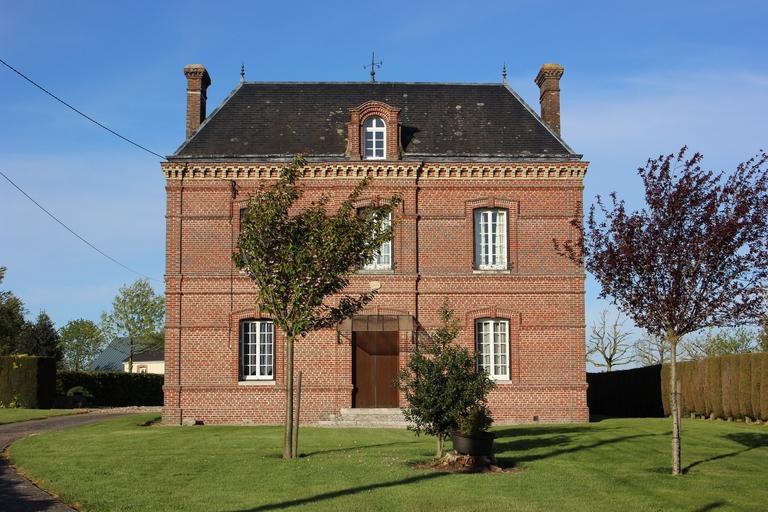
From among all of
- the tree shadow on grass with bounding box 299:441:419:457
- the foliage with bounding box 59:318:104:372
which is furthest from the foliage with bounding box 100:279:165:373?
the tree shadow on grass with bounding box 299:441:419:457

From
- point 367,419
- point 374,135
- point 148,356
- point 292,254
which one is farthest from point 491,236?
point 148,356

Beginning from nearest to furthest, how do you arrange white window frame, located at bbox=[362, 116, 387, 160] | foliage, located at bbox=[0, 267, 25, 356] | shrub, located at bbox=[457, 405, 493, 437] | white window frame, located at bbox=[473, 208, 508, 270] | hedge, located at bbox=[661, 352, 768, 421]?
shrub, located at bbox=[457, 405, 493, 437], hedge, located at bbox=[661, 352, 768, 421], white window frame, located at bbox=[473, 208, 508, 270], white window frame, located at bbox=[362, 116, 387, 160], foliage, located at bbox=[0, 267, 25, 356]

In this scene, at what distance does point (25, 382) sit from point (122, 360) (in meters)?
45.7

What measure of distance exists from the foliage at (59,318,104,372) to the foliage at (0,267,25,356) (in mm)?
26273

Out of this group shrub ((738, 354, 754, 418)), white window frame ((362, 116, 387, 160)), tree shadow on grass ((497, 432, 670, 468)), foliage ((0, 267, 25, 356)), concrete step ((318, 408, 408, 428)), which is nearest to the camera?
tree shadow on grass ((497, 432, 670, 468))

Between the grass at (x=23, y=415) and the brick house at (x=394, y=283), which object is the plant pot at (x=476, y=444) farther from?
the grass at (x=23, y=415)

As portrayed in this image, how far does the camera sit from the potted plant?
1420cm

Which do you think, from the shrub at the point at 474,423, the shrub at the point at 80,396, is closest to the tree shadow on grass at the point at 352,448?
the shrub at the point at 474,423

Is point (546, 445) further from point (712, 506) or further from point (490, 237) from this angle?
point (490, 237)

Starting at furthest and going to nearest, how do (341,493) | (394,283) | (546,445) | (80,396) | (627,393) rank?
1. (80,396)
2. (627,393)
3. (394,283)
4. (546,445)
5. (341,493)

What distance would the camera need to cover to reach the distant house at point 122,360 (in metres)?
75.4

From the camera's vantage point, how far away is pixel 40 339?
47531mm

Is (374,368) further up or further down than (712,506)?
further up

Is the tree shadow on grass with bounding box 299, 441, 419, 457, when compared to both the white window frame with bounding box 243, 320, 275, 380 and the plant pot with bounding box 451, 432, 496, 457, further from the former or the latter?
the white window frame with bounding box 243, 320, 275, 380
